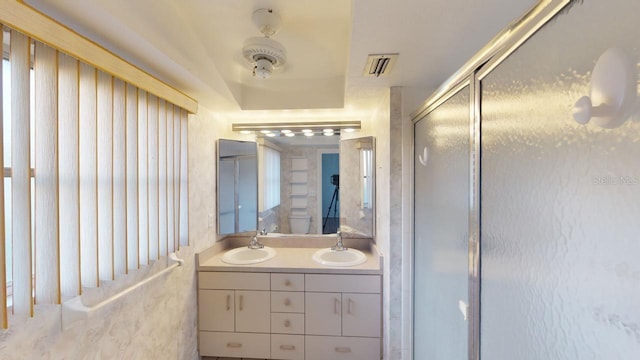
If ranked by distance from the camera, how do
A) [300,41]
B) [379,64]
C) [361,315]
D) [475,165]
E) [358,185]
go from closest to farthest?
[475,165] < [379,64] < [300,41] < [361,315] < [358,185]

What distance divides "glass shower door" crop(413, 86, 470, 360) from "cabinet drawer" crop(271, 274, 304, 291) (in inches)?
31.7

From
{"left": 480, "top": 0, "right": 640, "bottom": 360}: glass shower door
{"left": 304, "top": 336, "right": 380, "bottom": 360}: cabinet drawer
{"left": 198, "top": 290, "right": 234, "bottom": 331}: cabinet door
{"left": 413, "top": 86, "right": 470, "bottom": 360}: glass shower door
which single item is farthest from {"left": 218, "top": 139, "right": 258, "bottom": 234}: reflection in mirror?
{"left": 480, "top": 0, "right": 640, "bottom": 360}: glass shower door

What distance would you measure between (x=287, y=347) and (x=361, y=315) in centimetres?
61

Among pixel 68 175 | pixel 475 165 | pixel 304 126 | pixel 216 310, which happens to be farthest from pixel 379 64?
pixel 216 310

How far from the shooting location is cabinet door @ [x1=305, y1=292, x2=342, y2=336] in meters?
1.75

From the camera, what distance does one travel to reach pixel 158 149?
4.28 feet

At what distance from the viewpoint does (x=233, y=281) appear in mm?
1801

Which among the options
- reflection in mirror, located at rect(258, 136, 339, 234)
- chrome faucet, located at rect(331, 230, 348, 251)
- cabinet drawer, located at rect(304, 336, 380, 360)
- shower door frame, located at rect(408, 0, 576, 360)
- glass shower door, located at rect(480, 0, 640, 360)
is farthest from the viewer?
reflection in mirror, located at rect(258, 136, 339, 234)

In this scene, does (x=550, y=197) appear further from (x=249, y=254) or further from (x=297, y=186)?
(x=249, y=254)

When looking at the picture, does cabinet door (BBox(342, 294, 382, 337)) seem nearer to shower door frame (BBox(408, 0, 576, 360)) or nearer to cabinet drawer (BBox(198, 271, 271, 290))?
cabinet drawer (BBox(198, 271, 271, 290))

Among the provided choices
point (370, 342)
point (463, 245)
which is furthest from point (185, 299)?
point (463, 245)

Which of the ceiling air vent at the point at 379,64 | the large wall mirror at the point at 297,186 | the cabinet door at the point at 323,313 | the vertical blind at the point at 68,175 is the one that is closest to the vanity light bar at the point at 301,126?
the large wall mirror at the point at 297,186

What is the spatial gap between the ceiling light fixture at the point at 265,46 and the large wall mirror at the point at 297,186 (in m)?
0.89

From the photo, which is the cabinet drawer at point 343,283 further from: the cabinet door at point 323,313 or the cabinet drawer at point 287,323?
the cabinet drawer at point 287,323
